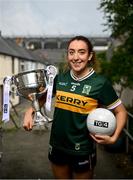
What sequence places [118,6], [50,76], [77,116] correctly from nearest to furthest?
1. [77,116]
2. [50,76]
3. [118,6]

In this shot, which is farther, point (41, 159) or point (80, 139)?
point (41, 159)

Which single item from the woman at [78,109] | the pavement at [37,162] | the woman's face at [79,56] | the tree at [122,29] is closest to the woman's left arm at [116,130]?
the woman at [78,109]

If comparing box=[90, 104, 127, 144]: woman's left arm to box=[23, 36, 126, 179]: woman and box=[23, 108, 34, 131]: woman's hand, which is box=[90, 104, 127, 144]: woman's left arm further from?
box=[23, 108, 34, 131]: woman's hand

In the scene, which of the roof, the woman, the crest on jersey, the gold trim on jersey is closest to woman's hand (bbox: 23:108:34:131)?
the woman

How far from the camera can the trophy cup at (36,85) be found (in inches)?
123

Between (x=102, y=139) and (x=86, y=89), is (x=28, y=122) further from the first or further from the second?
(x=102, y=139)

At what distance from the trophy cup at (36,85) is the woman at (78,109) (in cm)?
29

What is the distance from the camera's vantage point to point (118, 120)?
8.97 feet

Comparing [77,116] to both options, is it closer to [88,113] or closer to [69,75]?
[88,113]

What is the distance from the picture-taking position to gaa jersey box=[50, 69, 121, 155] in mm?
2715

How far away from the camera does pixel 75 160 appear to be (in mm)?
2789

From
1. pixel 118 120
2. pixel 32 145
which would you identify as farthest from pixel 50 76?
pixel 32 145

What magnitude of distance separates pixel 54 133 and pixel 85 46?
29.5 inches

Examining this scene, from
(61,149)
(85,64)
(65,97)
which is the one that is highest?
(85,64)
